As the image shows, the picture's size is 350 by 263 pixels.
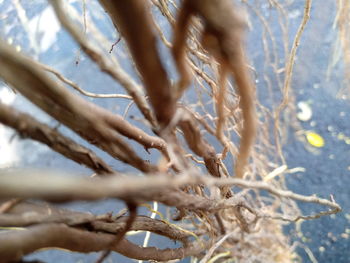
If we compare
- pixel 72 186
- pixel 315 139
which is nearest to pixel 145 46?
pixel 72 186

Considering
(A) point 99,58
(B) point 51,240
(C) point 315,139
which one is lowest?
(B) point 51,240

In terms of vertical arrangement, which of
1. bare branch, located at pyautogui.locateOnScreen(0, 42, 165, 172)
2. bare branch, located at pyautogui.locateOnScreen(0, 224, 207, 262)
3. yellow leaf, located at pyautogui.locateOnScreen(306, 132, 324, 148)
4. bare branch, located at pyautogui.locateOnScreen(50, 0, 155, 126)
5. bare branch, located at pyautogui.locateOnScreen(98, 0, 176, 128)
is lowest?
bare branch, located at pyautogui.locateOnScreen(0, 224, 207, 262)

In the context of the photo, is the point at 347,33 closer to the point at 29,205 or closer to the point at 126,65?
the point at 126,65

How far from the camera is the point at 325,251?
3.28 ft

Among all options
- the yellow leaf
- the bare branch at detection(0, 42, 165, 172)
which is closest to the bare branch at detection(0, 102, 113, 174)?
the bare branch at detection(0, 42, 165, 172)

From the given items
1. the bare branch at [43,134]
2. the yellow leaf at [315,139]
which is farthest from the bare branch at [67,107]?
the yellow leaf at [315,139]

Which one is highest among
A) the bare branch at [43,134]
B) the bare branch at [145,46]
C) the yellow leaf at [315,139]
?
the yellow leaf at [315,139]

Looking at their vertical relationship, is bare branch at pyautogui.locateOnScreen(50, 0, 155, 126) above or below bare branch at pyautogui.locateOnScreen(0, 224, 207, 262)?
above

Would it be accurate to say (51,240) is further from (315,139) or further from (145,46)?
(315,139)

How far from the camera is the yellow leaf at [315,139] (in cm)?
108

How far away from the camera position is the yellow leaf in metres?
1.08

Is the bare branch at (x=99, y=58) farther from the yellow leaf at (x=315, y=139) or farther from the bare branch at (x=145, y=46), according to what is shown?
the yellow leaf at (x=315, y=139)

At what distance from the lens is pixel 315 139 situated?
3.58ft

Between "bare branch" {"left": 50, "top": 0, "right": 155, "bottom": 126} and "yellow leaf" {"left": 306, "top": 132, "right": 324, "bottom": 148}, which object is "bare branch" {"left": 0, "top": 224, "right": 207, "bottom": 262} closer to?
"bare branch" {"left": 50, "top": 0, "right": 155, "bottom": 126}
